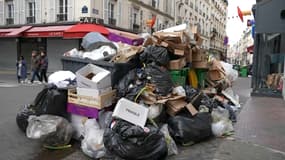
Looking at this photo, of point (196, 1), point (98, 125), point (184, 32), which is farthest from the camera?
point (196, 1)

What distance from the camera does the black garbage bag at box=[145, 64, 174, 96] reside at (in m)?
5.25

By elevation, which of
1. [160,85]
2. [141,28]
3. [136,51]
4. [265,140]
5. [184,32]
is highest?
[141,28]

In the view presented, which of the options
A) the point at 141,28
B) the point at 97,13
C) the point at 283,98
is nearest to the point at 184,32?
the point at 283,98

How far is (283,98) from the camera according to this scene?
10602 millimetres

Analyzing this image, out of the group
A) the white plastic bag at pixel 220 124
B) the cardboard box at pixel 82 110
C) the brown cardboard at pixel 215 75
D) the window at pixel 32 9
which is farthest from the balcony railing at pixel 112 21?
the cardboard box at pixel 82 110

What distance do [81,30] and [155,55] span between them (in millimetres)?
14040

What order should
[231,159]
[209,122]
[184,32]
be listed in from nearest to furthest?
[231,159]
[209,122]
[184,32]

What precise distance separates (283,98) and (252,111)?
3411 mm

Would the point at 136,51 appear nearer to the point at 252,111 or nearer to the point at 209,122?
the point at 209,122

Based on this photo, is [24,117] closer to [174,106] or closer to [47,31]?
[174,106]

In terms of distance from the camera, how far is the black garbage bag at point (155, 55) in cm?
554

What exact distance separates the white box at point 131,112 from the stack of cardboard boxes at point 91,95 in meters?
0.51

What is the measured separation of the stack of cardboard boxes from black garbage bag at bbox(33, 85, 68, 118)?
Result: 11 centimetres

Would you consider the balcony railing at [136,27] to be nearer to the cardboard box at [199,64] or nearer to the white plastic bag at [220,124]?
the cardboard box at [199,64]
